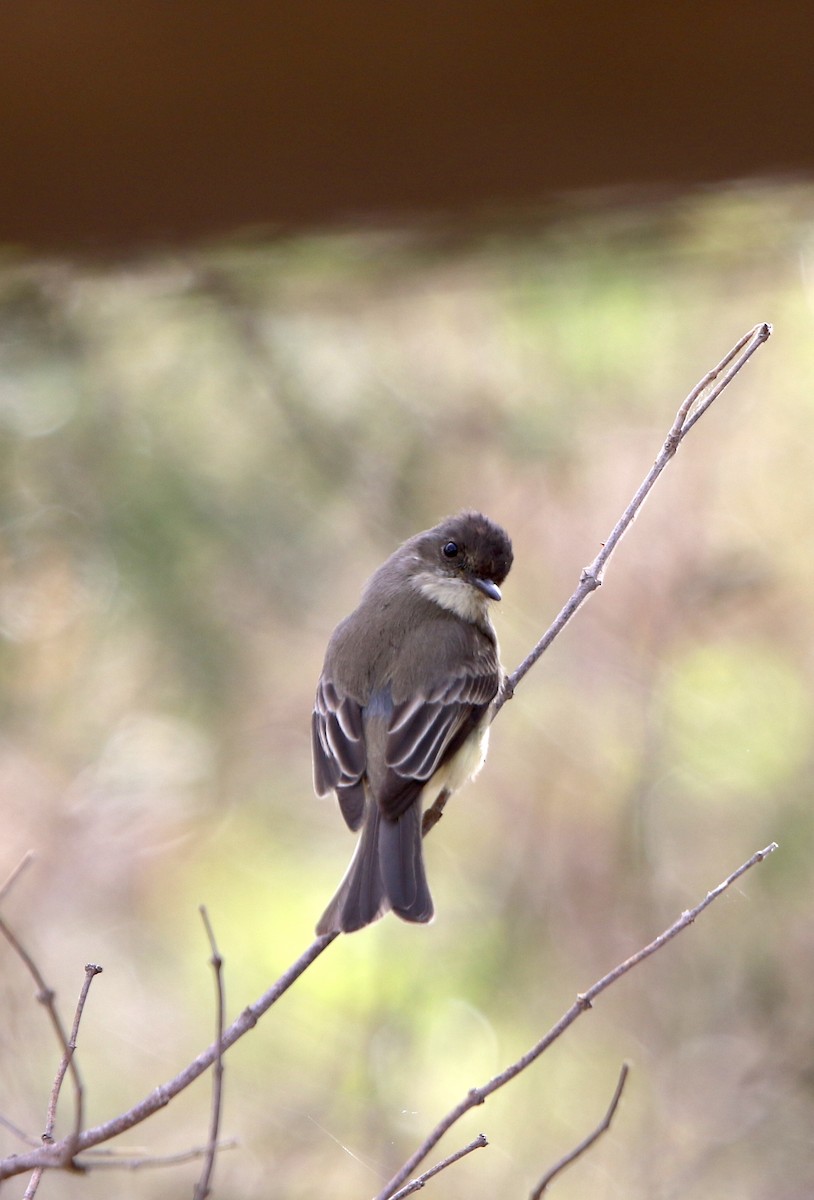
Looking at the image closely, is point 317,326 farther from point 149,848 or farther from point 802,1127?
point 802,1127

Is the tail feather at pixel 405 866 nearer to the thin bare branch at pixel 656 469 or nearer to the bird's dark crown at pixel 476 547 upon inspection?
the thin bare branch at pixel 656 469

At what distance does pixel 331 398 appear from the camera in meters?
5.07

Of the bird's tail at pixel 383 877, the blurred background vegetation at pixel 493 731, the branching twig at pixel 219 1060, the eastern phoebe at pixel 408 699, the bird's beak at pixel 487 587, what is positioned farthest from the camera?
the blurred background vegetation at pixel 493 731

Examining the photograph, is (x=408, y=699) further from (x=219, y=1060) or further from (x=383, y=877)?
(x=219, y=1060)

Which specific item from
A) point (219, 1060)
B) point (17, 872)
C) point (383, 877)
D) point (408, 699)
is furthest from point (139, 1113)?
point (408, 699)

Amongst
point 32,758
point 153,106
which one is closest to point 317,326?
point 32,758

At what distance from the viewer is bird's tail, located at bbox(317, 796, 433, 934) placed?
2.47m

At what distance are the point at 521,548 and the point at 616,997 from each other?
1670 millimetres

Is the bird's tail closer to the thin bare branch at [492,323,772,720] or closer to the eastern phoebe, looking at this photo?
the eastern phoebe

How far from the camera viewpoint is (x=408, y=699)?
3.01 metres

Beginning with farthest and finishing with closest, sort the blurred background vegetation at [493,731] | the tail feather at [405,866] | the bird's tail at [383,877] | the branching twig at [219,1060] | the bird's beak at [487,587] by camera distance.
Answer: the blurred background vegetation at [493,731]
the bird's beak at [487,587]
the tail feather at [405,866]
the bird's tail at [383,877]
the branching twig at [219,1060]

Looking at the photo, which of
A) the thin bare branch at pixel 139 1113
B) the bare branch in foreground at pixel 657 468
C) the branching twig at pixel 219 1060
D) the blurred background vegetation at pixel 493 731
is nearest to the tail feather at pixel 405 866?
the bare branch in foreground at pixel 657 468

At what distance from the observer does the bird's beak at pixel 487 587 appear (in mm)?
3150

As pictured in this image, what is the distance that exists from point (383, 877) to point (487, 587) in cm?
84
